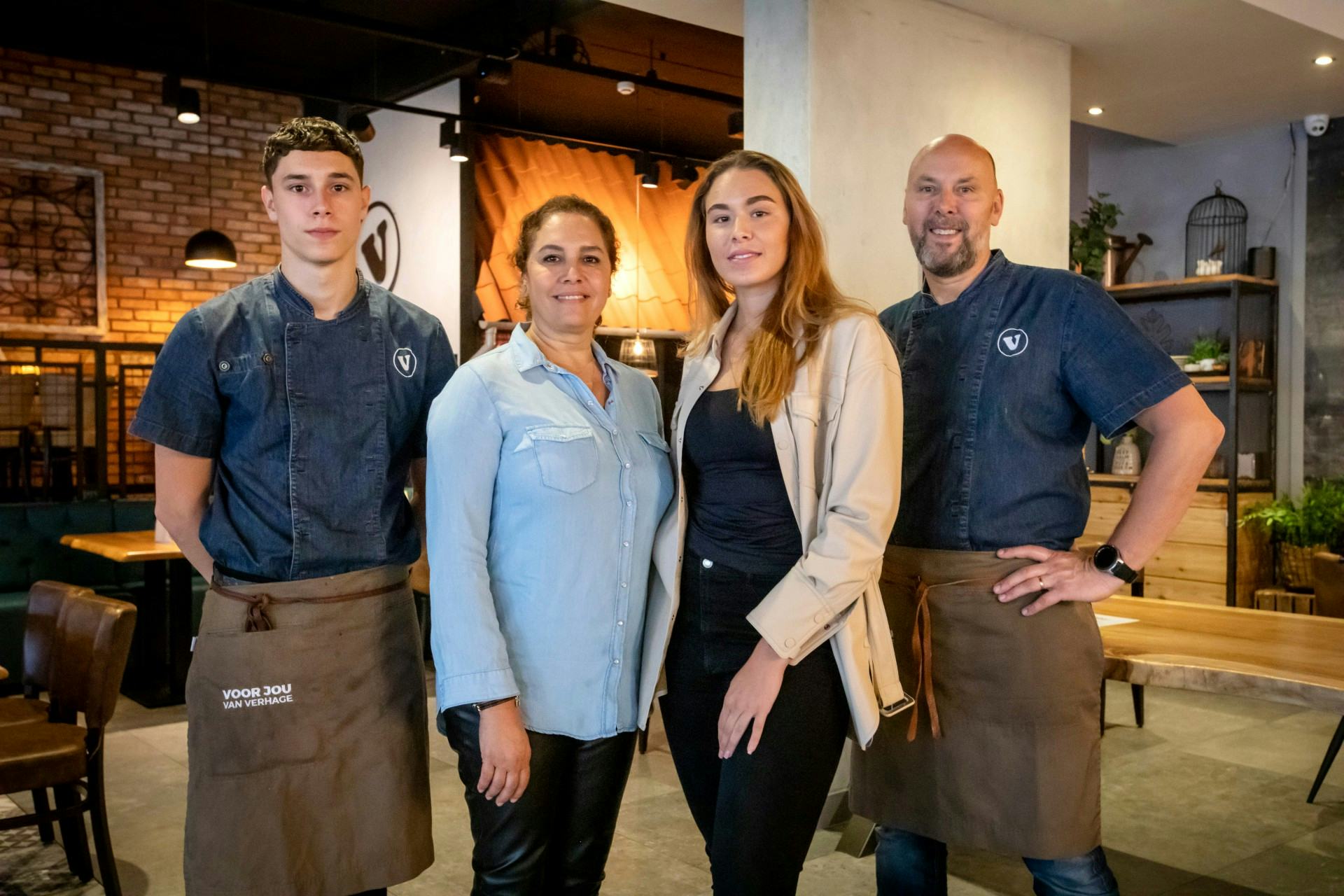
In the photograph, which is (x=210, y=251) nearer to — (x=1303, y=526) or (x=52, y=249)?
(x=52, y=249)

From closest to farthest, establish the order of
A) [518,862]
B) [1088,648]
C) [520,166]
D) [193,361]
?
[518,862] < [193,361] < [1088,648] < [520,166]

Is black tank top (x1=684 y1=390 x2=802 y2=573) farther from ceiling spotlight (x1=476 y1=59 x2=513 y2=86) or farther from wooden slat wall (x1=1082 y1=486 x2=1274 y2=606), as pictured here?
ceiling spotlight (x1=476 y1=59 x2=513 y2=86)

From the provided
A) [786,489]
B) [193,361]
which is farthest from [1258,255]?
[193,361]

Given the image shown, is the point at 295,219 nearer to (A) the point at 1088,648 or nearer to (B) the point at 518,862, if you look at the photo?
(B) the point at 518,862

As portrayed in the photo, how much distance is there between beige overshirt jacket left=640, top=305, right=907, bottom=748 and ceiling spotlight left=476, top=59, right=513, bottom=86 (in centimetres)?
542

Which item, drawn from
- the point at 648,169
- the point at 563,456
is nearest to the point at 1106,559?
the point at 563,456

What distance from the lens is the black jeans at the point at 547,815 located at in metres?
1.91

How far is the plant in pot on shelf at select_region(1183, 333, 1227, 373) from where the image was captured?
6.61 metres

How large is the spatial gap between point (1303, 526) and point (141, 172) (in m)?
8.43

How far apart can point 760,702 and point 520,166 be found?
24.4ft

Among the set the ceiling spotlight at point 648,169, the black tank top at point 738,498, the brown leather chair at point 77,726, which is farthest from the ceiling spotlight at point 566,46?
the black tank top at point 738,498

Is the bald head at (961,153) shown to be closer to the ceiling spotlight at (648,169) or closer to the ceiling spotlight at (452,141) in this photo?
the ceiling spotlight at (452,141)

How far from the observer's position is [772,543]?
188 centimetres

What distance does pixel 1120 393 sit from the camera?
216cm
